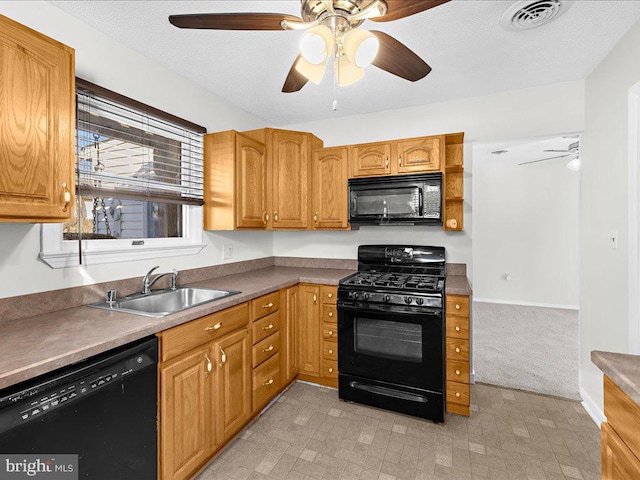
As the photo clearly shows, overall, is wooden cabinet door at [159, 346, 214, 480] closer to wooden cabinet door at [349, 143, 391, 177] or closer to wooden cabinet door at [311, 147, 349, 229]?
wooden cabinet door at [311, 147, 349, 229]

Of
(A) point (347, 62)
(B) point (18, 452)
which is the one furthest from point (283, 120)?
(B) point (18, 452)

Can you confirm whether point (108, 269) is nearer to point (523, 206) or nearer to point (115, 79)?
point (115, 79)

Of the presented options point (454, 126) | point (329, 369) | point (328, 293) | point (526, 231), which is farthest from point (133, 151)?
point (526, 231)

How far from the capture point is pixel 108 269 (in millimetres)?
1915

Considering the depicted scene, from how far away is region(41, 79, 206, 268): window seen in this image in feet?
5.85

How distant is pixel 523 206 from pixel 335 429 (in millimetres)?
4936

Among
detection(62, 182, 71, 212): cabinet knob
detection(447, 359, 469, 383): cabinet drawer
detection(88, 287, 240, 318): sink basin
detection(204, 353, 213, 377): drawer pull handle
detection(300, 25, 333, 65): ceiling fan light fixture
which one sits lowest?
detection(447, 359, 469, 383): cabinet drawer

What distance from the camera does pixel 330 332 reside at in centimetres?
262

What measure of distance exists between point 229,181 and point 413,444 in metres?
2.25

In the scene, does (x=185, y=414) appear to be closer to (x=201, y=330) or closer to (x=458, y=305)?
(x=201, y=330)

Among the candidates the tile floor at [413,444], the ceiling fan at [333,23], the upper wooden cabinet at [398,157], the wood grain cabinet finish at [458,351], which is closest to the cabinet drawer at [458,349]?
the wood grain cabinet finish at [458,351]

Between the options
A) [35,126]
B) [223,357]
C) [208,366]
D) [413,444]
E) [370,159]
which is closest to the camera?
[35,126]

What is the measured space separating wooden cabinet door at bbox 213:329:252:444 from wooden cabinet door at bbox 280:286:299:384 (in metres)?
0.47

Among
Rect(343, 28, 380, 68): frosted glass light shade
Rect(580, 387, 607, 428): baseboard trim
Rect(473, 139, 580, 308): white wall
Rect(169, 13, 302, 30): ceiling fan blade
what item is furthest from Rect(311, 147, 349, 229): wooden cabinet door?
Rect(473, 139, 580, 308): white wall
